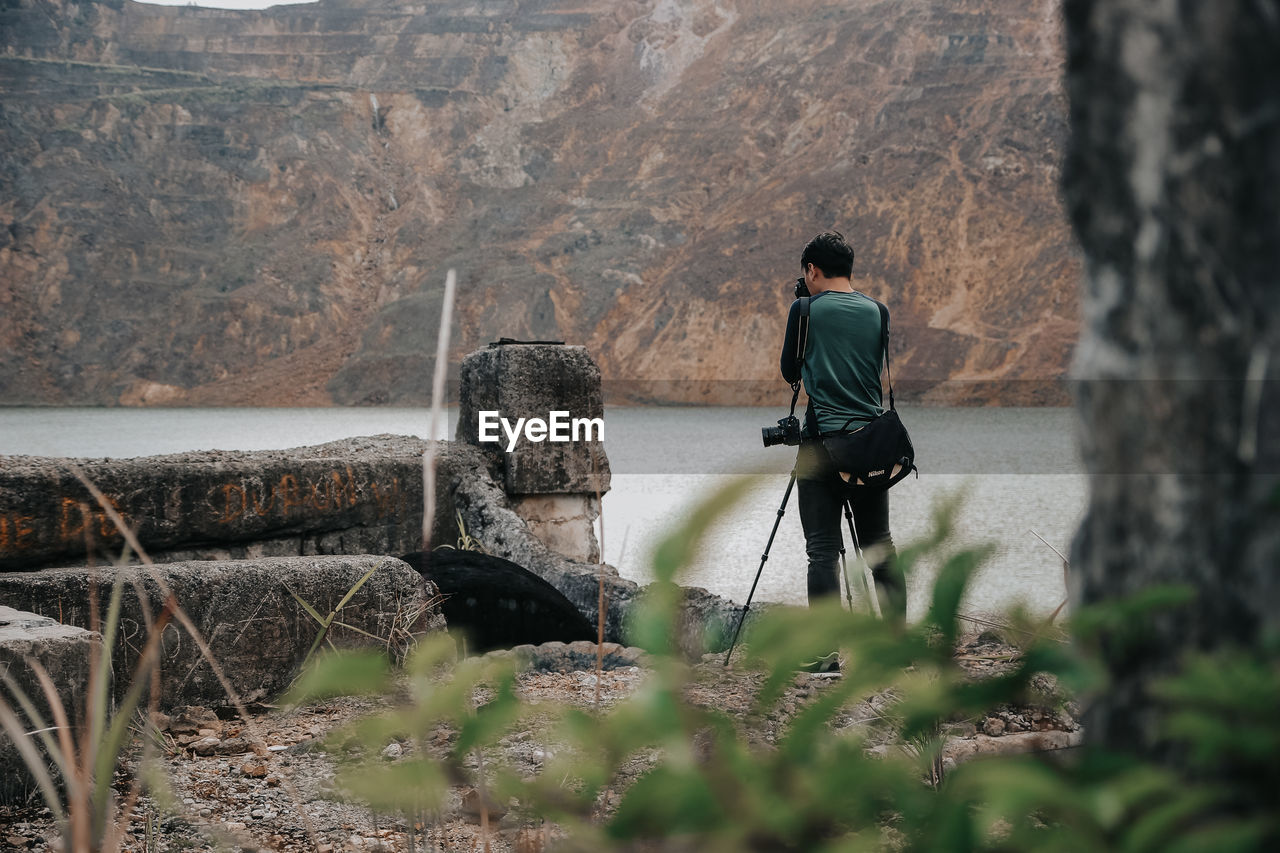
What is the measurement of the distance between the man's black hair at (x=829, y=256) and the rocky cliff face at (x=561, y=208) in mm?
50680

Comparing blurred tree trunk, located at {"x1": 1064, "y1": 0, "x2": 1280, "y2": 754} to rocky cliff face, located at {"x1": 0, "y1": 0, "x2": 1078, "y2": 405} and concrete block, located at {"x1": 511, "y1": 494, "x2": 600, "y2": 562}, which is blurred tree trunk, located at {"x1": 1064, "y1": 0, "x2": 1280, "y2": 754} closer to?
concrete block, located at {"x1": 511, "y1": 494, "x2": 600, "y2": 562}

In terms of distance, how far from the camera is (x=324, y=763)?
2869 mm

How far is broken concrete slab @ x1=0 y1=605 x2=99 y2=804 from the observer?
2406mm

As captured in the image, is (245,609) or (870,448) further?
(870,448)

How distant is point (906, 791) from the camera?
688 millimetres

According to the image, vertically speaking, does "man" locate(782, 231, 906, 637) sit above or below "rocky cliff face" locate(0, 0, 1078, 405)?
below

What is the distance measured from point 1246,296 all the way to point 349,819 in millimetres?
2259

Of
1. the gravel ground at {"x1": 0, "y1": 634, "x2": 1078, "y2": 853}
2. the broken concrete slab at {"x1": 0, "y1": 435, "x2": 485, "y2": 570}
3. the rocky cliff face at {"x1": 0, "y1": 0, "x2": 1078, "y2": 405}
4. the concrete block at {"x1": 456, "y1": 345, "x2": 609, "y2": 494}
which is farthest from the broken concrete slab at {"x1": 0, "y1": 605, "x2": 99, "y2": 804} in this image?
the rocky cliff face at {"x1": 0, "y1": 0, "x2": 1078, "y2": 405}

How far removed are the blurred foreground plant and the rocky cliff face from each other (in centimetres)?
5365

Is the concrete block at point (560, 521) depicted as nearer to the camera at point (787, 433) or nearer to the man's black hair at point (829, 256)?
the camera at point (787, 433)

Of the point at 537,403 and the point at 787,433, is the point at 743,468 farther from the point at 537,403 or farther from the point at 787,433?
the point at 537,403

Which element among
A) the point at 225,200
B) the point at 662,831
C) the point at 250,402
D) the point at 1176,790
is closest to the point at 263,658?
the point at 662,831

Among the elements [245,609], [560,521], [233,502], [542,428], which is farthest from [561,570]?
[245,609]

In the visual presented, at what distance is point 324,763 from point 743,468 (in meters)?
2.42
